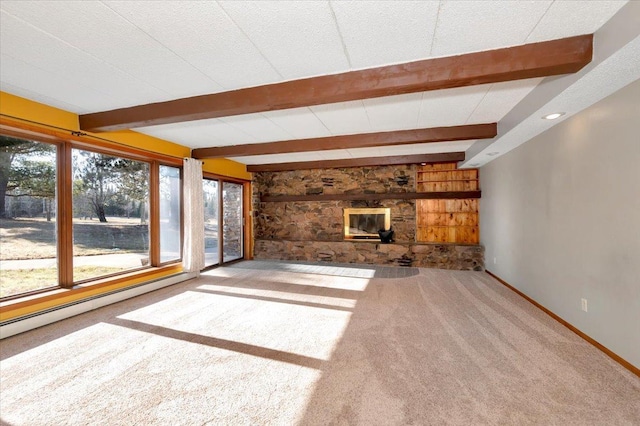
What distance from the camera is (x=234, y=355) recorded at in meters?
2.37

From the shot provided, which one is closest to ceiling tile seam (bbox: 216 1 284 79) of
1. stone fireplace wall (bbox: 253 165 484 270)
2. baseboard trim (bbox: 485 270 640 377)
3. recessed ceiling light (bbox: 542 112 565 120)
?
recessed ceiling light (bbox: 542 112 565 120)

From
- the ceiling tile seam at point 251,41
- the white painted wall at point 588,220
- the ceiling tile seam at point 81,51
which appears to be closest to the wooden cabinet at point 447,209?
the white painted wall at point 588,220

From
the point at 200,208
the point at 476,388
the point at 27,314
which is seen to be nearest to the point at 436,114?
the point at 476,388

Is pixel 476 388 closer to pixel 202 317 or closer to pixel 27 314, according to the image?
pixel 202 317

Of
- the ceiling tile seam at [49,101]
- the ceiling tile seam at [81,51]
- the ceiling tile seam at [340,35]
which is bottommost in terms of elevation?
the ceiling tile seam at [340,35]

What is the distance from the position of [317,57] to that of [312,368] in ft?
7.89

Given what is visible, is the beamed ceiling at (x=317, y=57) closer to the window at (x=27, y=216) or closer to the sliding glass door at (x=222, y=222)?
the window at (x=27, y=216)

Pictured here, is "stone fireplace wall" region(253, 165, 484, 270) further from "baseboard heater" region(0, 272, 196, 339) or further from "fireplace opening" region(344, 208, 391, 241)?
"baseboard heater" region(0, 272, 196, 339)

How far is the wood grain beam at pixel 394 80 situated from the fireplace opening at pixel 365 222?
4661 millimetres

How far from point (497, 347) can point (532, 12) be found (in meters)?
2.56

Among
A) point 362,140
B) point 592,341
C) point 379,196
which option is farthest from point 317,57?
point 379,196

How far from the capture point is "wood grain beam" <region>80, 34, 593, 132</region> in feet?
6.14

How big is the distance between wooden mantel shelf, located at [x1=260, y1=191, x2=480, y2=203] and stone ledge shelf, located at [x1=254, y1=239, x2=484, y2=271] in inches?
42.9

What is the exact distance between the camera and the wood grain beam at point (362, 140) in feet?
12.4
